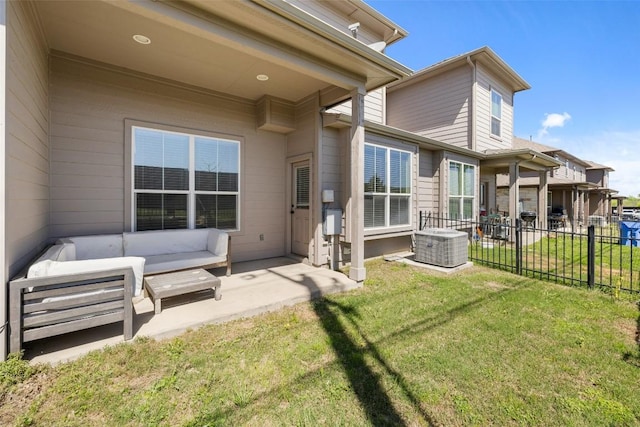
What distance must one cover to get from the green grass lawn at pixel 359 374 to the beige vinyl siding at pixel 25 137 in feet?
3.68

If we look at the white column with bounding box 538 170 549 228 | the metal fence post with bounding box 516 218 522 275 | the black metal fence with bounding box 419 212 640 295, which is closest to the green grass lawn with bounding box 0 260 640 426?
the black metal fence with bounding box 419 212 640 295

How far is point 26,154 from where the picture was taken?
8.58 ft

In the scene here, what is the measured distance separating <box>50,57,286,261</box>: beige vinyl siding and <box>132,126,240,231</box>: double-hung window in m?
0.20

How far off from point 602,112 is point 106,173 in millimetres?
26945

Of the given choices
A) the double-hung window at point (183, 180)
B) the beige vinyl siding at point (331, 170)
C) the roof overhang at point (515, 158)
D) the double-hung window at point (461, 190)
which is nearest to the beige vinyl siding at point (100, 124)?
the double-hung window at point (183, 180)

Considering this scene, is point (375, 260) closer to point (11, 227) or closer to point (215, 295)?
point (215, 295)

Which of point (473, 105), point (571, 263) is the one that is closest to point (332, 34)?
point (571, 263)

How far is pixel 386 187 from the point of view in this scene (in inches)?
248

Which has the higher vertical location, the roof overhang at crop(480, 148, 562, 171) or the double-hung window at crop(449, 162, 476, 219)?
the roof overhang at crop(480, 148, 562, 171)

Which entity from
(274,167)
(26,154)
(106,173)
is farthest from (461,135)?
(26,154)

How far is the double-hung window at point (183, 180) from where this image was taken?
4547mm

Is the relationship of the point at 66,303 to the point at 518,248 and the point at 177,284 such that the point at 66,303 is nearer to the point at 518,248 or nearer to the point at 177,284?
the point at 177,284

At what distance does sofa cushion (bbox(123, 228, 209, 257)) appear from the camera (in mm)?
4207

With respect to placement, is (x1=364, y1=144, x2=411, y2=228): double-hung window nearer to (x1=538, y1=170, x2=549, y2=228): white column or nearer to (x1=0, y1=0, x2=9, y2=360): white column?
(x1=0, y1=0, x2=9, y2=360): white column
